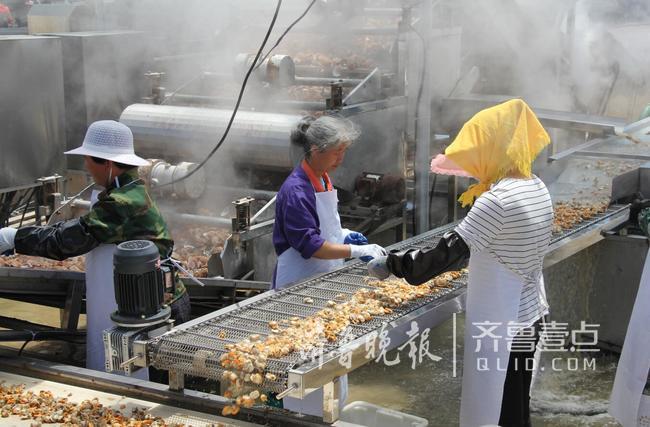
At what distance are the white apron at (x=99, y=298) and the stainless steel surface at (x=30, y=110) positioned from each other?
3.11 m

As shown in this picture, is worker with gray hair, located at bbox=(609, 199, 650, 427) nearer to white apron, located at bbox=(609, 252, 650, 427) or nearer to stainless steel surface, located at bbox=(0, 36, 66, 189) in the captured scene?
white apron, located at bbox=(609, 252, 650, 427)

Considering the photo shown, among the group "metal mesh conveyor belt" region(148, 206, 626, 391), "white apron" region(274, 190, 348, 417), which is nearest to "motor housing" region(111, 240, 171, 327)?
"metal mesh conveyor belt" region(148, 206, 626, 391)

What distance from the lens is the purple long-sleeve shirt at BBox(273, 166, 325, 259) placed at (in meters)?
3.60

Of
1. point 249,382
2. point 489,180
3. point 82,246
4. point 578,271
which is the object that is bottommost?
point 578,271

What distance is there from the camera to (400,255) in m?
3.17

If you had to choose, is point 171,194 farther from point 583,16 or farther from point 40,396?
point 583,16

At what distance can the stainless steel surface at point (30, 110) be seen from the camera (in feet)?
21.0

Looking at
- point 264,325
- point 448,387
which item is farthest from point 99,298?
point 448,387

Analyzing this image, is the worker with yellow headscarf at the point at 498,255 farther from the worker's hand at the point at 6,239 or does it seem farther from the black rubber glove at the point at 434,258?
the worker's hand at the point at 6,239

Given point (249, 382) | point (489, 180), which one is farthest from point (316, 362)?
point (489, 180)

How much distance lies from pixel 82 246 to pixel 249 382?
46.9 inches

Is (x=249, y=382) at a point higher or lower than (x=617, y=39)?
lower

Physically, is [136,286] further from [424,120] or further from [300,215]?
[424,120]

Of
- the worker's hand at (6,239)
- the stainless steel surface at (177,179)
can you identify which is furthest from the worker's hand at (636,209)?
the worker's hand at (6,239)
